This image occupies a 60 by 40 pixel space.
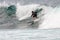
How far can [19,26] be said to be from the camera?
335 centimetres

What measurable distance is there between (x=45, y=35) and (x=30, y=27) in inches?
6.8

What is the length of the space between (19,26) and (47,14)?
0.31 metres

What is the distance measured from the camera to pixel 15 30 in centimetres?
333

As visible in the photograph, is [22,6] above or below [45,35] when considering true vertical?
above

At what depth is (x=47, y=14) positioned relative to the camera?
334 cm

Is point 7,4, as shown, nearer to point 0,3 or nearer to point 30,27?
point 0,3

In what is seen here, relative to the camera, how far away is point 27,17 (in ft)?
11.0

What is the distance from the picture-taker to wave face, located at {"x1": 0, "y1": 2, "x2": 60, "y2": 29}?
3.33 metres

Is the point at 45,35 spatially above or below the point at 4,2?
below

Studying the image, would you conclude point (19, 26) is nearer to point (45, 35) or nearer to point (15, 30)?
Answer: point (15, 30)

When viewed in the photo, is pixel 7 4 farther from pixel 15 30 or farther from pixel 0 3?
pixel 15 30

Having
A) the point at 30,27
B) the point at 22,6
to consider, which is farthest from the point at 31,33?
the point at 22,6

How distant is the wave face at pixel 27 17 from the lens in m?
3.33

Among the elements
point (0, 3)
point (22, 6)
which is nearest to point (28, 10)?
point (22, 6)
